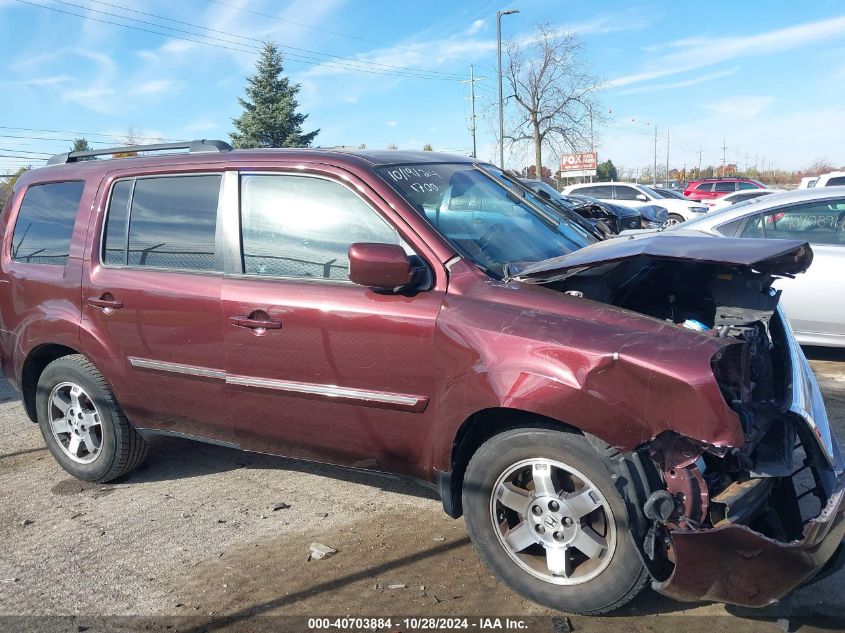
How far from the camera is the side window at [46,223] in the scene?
4473 millimetres

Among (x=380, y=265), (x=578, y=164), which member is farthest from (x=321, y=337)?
(x=578, y=164)

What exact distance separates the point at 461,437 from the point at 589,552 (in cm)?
71

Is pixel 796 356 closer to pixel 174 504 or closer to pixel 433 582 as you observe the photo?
pixel 433 582

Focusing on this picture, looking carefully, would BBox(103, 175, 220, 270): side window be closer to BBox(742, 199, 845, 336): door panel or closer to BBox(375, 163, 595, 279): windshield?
BBox(375, 163, 595, 279): windshield

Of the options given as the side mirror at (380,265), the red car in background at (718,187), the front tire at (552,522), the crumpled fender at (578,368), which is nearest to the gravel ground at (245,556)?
the front tire at (552,522)

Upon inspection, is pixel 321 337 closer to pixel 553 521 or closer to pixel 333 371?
pixel 333 371

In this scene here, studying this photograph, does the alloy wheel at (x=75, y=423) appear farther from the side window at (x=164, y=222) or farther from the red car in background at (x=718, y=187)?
the red car in background at (x=718, y=187)

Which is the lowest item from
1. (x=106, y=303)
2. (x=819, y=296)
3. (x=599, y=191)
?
(x=819, y=296)

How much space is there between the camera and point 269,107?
3616 cm

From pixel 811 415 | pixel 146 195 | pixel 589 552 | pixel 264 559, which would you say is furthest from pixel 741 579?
pixel 146 195

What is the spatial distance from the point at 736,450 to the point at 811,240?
4623 millimetres

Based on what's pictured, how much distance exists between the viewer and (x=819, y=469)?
2844 mm

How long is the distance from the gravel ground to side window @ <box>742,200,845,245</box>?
6.97 feet

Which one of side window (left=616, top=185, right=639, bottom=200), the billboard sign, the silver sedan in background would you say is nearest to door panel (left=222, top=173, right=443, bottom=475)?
the silver sedan in background
